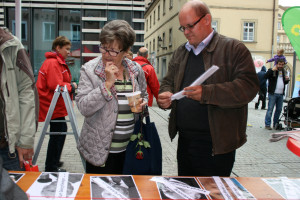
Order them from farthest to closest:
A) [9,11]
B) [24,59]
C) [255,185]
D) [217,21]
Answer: [217,21]
[9,11]
[24,59]
[255,185]

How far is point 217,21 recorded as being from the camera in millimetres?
21469

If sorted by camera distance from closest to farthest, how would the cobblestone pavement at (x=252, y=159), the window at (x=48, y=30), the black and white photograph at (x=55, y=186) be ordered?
the black and white photograph at (x=55, y=186) < the cobblestone pavement at (x=252, y=159) < the window at (x=48, y=30)

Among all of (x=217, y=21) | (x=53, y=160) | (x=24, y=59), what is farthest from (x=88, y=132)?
(x=217, y=21)

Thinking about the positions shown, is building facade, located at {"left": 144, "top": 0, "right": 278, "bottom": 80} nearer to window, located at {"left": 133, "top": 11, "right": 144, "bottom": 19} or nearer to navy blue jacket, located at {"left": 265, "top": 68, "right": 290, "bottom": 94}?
window, located at {"left": 133, "top": 11, "right": 144, "bottom": 19}

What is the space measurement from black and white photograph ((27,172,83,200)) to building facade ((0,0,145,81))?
1016cm

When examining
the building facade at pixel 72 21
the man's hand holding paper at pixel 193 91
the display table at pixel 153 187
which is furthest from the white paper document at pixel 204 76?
the building facade at pixel 72 21

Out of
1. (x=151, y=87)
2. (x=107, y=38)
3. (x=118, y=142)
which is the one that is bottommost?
(x=118, y=142)

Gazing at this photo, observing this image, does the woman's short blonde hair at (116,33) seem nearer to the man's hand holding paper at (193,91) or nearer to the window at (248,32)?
the man's hand holding paper at (193,91)

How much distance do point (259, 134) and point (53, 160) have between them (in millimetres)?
5085

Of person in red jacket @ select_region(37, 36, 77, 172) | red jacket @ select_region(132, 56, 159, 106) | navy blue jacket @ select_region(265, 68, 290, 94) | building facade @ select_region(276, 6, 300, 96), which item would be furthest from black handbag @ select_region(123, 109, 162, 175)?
building facade @ select_region(276, 6, 300, 96)

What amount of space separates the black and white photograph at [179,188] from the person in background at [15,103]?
0.92m

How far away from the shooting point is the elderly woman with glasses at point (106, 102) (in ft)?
6.50

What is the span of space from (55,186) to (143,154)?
63 cm

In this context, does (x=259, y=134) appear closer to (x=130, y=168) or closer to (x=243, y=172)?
(x=243, y=172)
